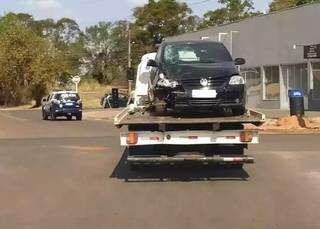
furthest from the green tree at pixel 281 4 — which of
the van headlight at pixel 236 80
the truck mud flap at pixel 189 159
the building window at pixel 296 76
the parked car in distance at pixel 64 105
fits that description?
the truck mud flap at pixel 189 159

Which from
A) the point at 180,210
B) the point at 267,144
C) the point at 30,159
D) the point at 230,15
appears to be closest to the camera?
the point at 180,210

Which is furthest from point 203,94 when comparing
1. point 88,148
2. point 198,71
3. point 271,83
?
point 271,83

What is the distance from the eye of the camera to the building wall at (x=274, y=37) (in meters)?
36.5

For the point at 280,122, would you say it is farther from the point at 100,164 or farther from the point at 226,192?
the point at 226,192

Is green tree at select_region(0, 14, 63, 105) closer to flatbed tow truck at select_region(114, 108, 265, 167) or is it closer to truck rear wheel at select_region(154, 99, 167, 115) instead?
truck rear wheel at select_region(154, 99, 167, 115)

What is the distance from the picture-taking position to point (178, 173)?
502 inches

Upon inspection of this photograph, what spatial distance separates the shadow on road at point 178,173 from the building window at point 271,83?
27643 millimetres

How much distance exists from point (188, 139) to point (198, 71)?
1.52 m

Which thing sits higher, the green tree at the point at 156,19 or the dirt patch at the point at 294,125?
the green tree at the point at 156,19

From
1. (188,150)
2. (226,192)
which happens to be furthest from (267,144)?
(226,192)

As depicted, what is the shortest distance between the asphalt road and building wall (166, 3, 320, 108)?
21.4 m

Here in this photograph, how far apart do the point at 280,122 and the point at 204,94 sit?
44.9 feet

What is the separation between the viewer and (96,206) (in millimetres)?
9672

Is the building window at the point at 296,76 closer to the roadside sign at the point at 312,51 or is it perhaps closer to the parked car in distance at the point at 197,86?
the roadside sign at the point at 312,51
